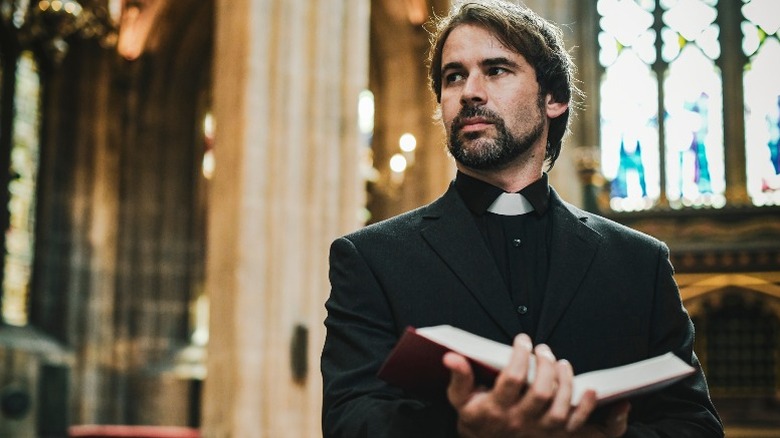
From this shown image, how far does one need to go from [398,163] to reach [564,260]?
12364 millimetres

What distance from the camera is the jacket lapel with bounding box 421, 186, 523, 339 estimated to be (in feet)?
6.13

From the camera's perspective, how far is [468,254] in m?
1.95

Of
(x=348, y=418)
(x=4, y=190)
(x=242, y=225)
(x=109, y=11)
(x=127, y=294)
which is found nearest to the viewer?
(x=348, y=418)

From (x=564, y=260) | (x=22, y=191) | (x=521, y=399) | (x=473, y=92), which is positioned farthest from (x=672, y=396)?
(x=22, y=191)

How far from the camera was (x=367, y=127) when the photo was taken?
1566cm

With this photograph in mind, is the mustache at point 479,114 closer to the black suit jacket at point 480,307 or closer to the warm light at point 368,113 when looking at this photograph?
the black suit jacket at point 480,307

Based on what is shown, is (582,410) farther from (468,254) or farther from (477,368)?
(468,254)

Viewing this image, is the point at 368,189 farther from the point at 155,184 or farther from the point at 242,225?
the point at 242,225

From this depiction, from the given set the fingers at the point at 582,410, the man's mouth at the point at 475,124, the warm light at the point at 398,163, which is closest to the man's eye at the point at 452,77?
the man's mouth at the point at 475,124

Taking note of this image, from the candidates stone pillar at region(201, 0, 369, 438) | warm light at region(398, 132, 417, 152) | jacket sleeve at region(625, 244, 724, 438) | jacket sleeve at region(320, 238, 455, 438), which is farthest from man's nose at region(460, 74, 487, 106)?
warm light at region(398, 132, 417, 152)

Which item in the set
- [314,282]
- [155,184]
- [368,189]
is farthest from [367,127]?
[314,282]

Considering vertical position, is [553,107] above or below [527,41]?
below

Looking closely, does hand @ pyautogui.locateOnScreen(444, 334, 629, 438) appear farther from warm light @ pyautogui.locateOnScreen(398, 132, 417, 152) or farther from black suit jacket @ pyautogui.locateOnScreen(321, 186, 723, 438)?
warm light @ pyautogui.locateOnScreen(398, 132, 417, 152)

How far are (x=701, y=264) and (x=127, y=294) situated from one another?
772cm
